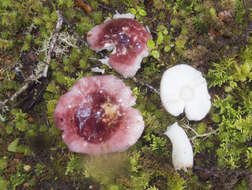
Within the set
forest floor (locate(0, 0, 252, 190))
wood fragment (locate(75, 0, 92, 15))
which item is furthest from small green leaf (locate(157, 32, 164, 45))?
wood fragment (locate(75, 0, 92, 15))

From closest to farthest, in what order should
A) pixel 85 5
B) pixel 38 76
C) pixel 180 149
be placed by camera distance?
pixel 180 149 < pixel 38 76 < pixel 85 5

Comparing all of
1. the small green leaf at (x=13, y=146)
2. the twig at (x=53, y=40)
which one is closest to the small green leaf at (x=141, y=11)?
the twig at (x=53, y=40)

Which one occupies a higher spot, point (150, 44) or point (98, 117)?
point (150, 44)

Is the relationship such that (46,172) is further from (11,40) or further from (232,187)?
(232,187)

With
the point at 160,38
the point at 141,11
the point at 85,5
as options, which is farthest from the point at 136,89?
the point at 85,5

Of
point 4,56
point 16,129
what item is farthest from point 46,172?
point 4,56

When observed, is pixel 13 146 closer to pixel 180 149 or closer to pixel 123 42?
pixel 123 42
